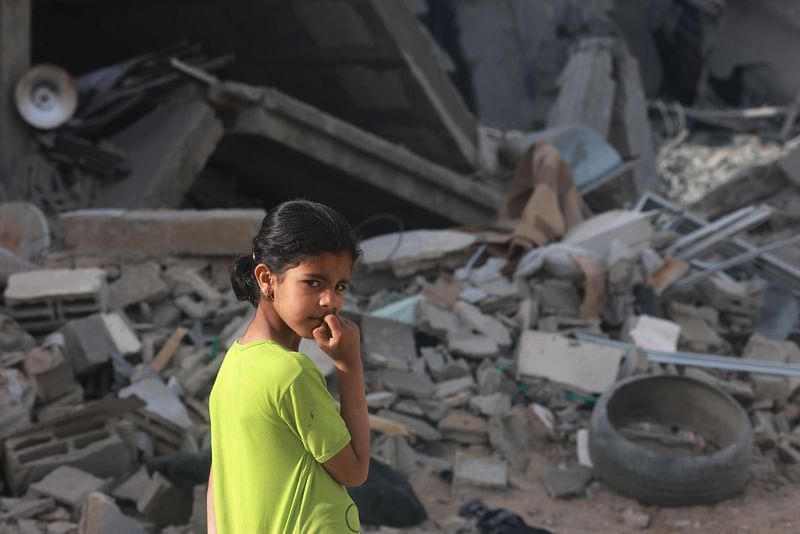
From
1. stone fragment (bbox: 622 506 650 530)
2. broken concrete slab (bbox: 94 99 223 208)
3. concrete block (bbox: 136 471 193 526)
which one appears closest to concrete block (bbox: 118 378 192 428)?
concrete block (bbox: 136 471 193 526)

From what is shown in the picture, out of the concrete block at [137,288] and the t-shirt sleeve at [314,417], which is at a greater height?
the t-shirt sleeve at [314,417]

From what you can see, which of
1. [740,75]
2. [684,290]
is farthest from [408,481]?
[740,75]

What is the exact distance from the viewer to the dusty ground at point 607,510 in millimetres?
4797

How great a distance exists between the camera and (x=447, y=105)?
1026cm

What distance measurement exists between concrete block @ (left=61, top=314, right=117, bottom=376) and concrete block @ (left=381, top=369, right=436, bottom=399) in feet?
6.24

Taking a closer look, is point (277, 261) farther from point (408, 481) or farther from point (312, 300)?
point (408, 481)

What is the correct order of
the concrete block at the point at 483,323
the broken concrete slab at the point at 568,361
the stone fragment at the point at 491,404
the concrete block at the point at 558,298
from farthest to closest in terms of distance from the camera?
the concrete block at the point at 558,298
the concrete block at the point at 483,323
the broken concrete slab at the point at 568,361
the stone fragment at the point at 491,404

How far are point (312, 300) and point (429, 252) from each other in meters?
6.17

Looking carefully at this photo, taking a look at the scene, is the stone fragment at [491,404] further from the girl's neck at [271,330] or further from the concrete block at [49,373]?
the girl's neck at [271,330]

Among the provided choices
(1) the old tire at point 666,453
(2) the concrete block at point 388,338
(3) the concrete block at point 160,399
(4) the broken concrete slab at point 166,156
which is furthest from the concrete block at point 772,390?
(4) the broken concrete slab at point 166,156

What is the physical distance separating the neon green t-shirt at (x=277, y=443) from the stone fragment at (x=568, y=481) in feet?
12.0

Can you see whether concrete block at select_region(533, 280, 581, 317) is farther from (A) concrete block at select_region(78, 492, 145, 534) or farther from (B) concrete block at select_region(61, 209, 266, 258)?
(A) concrete block at select_region(78, 492, 145, 534)

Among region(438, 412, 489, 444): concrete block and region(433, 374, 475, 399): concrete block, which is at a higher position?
region(433, 374, 475, 399): concrete block

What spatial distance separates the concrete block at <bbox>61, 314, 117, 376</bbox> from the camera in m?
5.64
